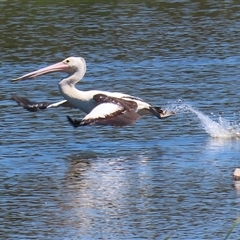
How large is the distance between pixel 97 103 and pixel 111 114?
697mm

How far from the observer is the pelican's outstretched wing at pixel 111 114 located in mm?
11211

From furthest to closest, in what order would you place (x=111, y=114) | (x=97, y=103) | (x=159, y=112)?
(x=159, y=112) → (x=97, y=103) → (x=111, y=114)

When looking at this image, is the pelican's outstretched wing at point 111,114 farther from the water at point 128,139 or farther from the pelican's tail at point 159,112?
the pelican's tail at point 159,112

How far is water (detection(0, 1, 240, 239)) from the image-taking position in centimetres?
930

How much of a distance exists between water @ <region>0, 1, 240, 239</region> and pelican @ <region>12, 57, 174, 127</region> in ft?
1.10

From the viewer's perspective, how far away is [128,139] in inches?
497

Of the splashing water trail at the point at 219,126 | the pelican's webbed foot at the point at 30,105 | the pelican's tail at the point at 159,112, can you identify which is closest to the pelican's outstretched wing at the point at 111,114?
the pelican's tail at the point at 159,112

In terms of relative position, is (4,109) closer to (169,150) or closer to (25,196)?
(169,150)

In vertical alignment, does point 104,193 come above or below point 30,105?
below

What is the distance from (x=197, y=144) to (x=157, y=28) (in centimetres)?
918

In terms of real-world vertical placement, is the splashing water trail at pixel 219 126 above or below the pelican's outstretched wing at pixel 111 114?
below

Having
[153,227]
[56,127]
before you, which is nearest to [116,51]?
[56,127]

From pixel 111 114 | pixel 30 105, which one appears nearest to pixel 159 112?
pixel 111 114

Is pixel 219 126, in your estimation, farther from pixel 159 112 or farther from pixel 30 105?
pixel 30 105
